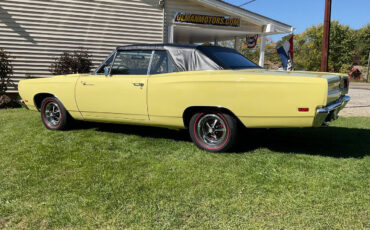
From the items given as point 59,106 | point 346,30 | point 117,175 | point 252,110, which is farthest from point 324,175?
point 346,30

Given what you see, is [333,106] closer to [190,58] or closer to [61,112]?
[190,58]

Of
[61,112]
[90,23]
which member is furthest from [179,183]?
[90,23]

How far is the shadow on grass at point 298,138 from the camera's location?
423 centimetres

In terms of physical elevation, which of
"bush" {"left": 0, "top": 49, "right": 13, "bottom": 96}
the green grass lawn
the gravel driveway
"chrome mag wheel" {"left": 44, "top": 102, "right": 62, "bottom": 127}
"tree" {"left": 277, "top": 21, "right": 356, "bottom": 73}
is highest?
"tree" {"left": 277, "top": 21, "right": 356, "bottom": 73}

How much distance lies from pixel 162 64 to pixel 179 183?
1990mm

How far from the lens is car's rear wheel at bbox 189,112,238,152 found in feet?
12.8

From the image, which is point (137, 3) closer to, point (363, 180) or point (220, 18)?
point (220, 18)

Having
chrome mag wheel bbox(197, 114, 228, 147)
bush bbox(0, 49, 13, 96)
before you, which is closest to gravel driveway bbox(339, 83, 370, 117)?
chrome mag wheel bbox(197, 114, 228, 147)

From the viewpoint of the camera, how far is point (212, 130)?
13.5 ft

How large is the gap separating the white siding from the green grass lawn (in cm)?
558

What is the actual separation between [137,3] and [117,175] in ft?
28.2

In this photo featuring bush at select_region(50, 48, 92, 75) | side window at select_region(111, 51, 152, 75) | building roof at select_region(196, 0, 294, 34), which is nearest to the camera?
side window at select_region(111, 51, 152, 75)

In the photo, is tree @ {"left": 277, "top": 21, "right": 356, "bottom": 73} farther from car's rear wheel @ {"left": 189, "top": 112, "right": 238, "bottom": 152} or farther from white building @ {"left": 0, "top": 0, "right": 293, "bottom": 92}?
car's rear wheel @ {"left": 189, "top": 112, "right": 238, "bottom": 152}

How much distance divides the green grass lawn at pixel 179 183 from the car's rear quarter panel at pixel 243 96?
0.54 meters
